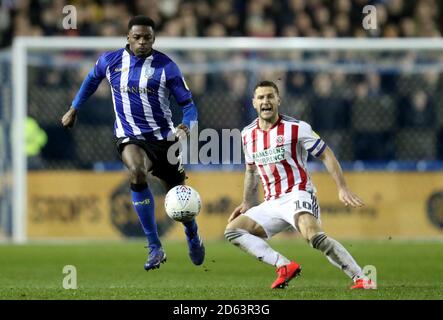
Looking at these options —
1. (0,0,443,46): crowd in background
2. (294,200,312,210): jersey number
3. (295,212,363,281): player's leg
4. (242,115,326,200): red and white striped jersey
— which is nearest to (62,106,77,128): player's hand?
(242,115,326,200): red and white striped jersey

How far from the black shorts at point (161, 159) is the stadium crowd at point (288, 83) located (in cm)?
677

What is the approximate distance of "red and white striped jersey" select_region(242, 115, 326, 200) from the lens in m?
9.88

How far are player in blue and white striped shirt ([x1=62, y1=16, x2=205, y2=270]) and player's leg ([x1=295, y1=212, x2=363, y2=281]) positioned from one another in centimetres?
156

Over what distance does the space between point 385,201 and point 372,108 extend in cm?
148

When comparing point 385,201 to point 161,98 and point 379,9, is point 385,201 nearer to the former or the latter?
point 379,9

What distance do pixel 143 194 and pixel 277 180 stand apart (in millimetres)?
1403

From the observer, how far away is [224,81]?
60.7ft

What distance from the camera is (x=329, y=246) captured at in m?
9.51

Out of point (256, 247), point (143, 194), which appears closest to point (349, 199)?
point (256, 247)

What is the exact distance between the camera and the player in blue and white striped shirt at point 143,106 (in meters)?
10.6

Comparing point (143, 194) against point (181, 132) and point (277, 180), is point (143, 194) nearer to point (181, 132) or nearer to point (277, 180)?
point (181, 132)

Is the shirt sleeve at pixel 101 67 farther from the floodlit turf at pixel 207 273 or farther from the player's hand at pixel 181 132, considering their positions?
the floodlit turf at pixel 207 273

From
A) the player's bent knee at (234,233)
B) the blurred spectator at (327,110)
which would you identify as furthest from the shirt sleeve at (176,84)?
the blurred spectator at (327,110)

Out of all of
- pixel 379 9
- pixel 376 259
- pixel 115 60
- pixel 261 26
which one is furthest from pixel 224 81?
pixel 115 60
